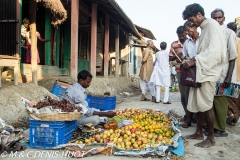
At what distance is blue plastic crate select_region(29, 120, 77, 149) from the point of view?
3074mm

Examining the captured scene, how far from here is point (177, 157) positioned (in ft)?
9.61

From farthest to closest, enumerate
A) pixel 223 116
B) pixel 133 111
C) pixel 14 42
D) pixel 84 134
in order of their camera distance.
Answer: pixel 14 42
pixel 133 111
pixel 223 116
pixel 84 134

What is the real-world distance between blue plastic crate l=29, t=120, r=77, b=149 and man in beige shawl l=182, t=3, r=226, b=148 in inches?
76.9

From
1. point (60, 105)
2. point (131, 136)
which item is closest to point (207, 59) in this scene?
point (131, 136)

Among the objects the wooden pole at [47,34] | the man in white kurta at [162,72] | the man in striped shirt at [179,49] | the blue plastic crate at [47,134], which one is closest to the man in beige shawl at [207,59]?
the man in striped shirt at [179,49]

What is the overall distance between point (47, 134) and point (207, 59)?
245 centimetres

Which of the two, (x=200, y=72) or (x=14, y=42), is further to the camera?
(x=14, y=42)

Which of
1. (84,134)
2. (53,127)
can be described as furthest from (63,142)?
(84,134)

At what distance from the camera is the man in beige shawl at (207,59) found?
3.31 m

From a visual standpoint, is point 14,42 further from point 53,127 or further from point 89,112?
point 53,127

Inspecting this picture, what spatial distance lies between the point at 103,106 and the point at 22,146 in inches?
119

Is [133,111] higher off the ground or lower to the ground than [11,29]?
lower

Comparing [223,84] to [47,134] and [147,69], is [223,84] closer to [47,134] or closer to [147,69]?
[47,134]

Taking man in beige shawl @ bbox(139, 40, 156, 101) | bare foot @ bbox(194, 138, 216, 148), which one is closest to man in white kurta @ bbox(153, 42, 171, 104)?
man in beige shawl @ bbox(139, 40, 156, 101)
